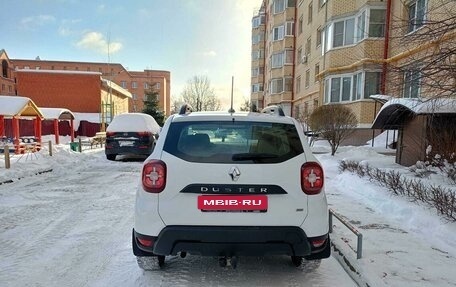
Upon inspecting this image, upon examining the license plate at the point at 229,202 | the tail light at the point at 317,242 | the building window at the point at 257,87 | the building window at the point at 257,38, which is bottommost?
the tail light at the point at 317,242

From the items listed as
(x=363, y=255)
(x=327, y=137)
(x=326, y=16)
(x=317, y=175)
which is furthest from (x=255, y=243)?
(x=326, y=16)

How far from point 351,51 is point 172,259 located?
19.4 m

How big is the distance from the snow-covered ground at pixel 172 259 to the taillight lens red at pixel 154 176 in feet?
3.31

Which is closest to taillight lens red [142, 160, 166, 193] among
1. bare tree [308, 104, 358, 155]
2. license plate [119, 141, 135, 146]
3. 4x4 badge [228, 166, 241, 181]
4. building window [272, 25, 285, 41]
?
4x4 badge [228, 166, 241, 181]

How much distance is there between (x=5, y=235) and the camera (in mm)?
4574

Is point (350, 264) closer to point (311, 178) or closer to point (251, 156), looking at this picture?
point (311, 178)

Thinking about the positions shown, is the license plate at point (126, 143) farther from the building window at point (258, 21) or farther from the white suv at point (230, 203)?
the building window at point (258, 21)

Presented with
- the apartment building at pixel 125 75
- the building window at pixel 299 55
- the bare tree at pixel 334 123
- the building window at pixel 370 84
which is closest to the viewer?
the bare tree at pixel 334 123

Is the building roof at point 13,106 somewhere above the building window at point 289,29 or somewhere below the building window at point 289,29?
below

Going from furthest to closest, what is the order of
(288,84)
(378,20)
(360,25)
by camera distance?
(288,84) < (360,25) < (378,20)

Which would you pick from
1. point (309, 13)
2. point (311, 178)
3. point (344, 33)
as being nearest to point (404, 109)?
point (311, 178)

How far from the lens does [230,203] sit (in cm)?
288

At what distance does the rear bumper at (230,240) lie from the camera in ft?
9.39

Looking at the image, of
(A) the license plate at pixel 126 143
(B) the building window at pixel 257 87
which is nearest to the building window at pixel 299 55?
(B) the building window at pixel 257 87
